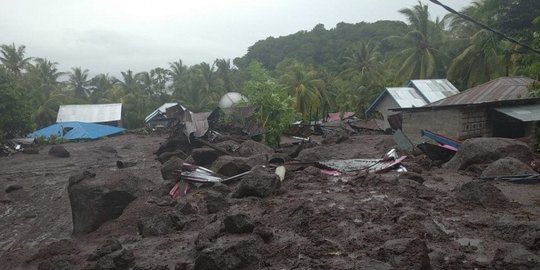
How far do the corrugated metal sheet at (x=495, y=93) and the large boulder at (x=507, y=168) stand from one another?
662 centimetres

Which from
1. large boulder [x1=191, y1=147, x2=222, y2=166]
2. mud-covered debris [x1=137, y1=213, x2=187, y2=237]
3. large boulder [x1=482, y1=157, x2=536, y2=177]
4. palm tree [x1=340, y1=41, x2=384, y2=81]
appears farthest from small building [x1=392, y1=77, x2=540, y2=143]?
palm tree [x1=340, y1=41, x2=384, y2=81]

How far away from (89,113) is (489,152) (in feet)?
133

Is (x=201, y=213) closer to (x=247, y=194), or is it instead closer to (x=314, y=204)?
(x=247, y=194)

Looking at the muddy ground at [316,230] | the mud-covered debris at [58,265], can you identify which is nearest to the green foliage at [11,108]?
the muddy ground at [316,230]

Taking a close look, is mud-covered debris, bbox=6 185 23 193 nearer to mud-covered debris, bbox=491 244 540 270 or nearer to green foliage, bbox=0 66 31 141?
green foliage, bbox=0 66 31 141

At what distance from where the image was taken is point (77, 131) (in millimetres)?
34750

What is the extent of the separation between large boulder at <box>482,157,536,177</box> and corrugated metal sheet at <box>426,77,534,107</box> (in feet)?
21.7

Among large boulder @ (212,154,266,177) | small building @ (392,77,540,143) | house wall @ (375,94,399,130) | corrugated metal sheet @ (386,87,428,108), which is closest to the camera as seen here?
large boulder @ (212,154,266,177)

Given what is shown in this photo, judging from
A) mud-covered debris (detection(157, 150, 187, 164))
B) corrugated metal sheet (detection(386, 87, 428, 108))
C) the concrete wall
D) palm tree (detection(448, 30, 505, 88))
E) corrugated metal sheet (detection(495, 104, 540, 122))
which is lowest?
mud-covered debris (detection(157, 150, 187, 164))

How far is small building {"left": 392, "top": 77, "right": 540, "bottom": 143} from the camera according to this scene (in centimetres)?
1466

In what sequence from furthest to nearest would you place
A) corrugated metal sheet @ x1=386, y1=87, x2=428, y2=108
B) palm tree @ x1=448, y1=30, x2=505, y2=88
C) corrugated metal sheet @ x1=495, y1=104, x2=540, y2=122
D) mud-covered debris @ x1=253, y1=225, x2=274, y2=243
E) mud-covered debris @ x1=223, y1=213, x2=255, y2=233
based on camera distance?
corrugated metal sheet @ x1=386, y1=87, x2=428, y2=108, palm tree @ x1=448, y1=30, x2=505, y2=88, corrugated metal sheet @ x1=495, y1=104, x2=540, y2=122, mud-covered debris @ x1=223, y1=213, x2=255, y2=233, mud-covered debris @ x1=253, y1=225, x2=274, y2=243

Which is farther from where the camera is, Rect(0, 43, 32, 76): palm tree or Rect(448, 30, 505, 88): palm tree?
Rect(0, 43, 32, 76): palm tree

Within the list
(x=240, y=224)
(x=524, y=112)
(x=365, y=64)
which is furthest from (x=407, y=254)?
(x=365, y=64)

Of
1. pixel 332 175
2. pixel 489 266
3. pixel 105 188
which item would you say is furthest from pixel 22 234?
pixel 489 266
